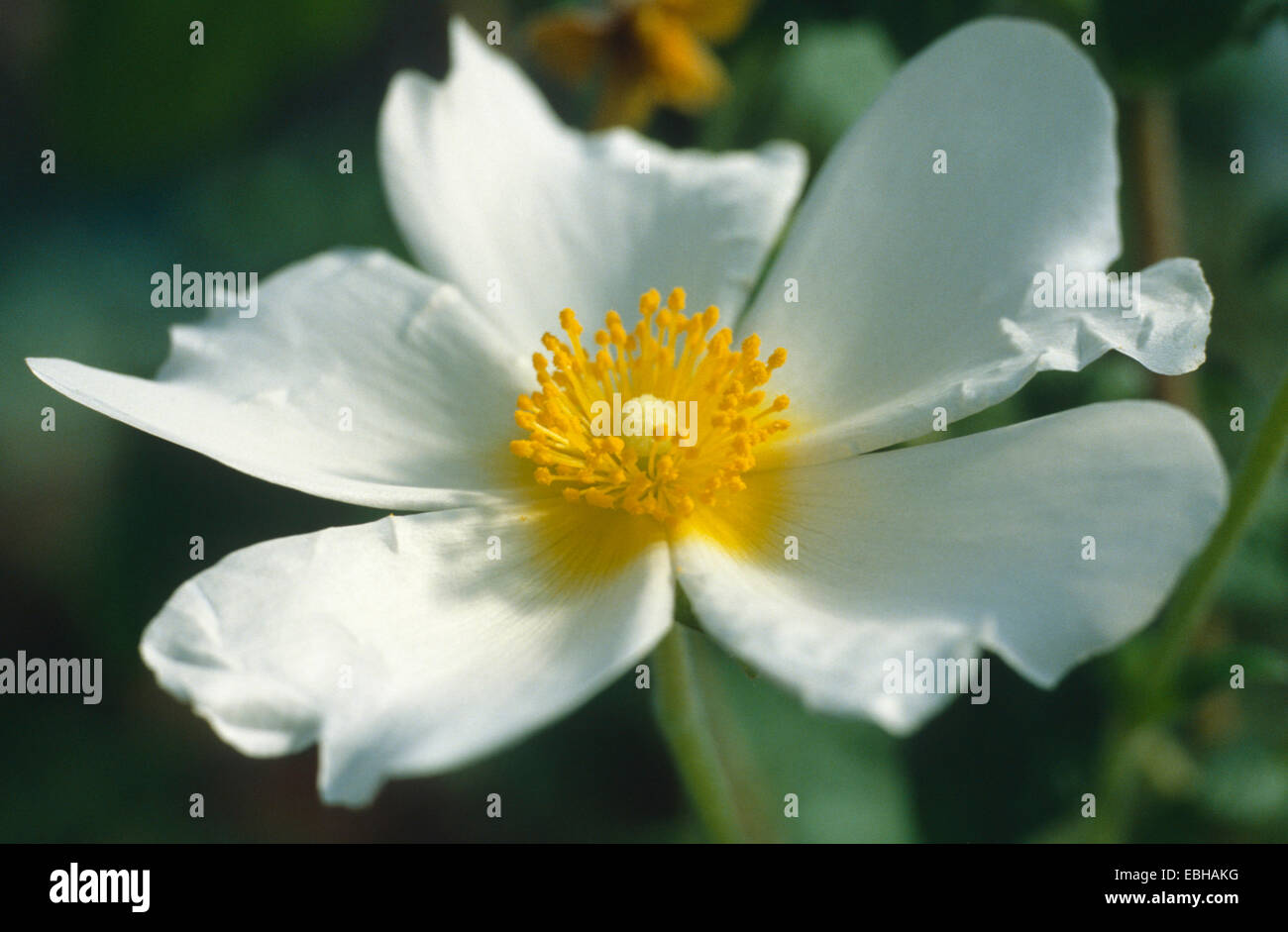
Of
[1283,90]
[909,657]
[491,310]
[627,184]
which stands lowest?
[909,657]

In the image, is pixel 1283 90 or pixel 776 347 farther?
pixel 1283 90

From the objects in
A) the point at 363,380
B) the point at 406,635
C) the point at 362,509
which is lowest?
the point at 406,635

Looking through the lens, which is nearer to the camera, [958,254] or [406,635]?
[406,635]

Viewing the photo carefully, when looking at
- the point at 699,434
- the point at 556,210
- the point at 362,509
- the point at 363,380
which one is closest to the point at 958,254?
the point at 699,434

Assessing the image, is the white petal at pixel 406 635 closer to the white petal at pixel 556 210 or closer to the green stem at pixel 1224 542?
the white petal at pixel 556 210

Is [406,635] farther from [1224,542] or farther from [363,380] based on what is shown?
[1224,542]
